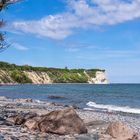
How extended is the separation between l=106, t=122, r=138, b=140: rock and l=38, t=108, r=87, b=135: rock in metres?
1.57

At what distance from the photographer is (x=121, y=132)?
20.2 metres

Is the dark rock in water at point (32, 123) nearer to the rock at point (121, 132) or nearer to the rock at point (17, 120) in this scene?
the rock at point (17, 120)

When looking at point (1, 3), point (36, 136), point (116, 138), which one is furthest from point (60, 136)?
point (1, 3)

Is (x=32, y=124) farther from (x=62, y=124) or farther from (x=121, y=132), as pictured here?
(x=121, y=132)

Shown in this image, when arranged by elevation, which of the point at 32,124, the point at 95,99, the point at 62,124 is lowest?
the point at 95,99

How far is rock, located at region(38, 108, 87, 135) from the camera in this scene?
20625 millimetres

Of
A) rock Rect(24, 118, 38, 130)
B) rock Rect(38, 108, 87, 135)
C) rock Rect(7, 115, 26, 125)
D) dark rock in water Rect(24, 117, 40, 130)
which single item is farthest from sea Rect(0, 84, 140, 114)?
rock Rect(38, 108, 87, 135)

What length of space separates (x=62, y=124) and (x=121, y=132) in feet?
9.46

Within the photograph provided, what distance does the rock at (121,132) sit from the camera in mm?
19891

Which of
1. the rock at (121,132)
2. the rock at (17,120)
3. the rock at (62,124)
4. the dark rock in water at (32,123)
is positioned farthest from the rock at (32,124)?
the rock at (121,132)

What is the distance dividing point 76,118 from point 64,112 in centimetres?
67

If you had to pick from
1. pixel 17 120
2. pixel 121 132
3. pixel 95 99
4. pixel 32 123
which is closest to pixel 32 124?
pixel 32 123

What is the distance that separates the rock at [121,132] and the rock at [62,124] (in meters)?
1.57

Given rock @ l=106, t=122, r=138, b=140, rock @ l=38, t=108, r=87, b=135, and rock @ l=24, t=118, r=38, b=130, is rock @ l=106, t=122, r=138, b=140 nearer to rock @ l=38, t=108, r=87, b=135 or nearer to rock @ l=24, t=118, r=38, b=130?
rock @ l=38, t=108, r=87, b=135
